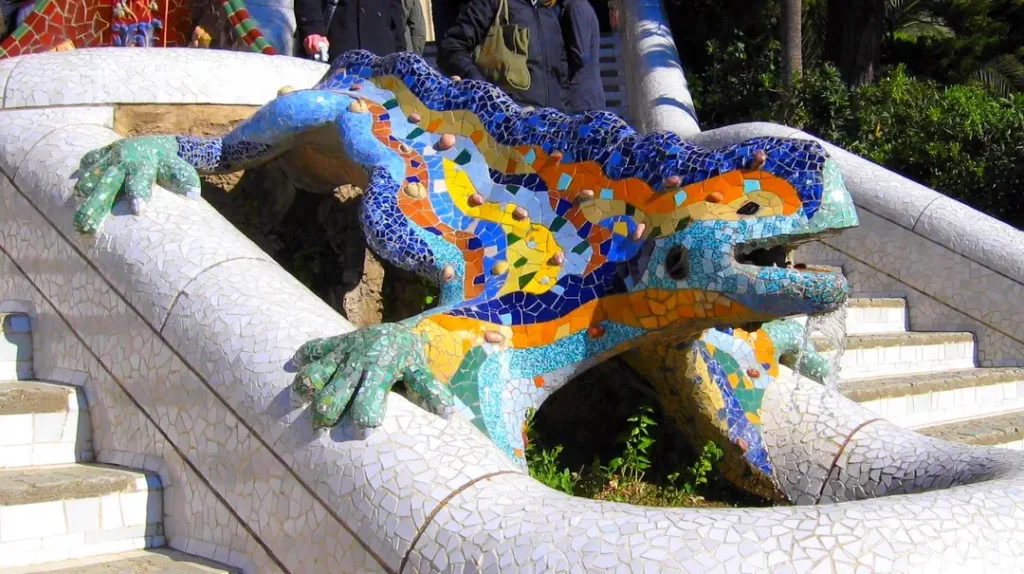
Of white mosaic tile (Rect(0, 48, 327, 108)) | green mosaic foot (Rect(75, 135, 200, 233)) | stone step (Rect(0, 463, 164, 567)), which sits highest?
white mosaic tile (Rect(0, 48, 327, 108))

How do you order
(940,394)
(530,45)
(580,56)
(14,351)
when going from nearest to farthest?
(14,351) → (530,45) → (940,394) → (580,56)

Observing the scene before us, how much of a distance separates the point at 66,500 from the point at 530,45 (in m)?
3.51

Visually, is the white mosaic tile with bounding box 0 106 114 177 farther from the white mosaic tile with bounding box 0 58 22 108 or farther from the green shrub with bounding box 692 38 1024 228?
the green shrub with bounding box 692 38 1024 228

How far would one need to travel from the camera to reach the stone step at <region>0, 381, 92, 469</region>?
3896 millimetres

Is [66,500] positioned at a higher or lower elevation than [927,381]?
higher

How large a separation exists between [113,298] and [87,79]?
1642 mm

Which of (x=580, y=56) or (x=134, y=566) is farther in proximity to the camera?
(x=580, y=56)

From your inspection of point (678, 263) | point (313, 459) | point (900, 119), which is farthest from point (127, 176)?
point (900, 119)

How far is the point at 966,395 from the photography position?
6422 mm

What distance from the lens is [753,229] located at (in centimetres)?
365

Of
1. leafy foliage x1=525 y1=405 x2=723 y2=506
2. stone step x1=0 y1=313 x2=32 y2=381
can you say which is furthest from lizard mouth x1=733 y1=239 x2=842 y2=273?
stone step x1=0 y1=313 x2=32 y2=381

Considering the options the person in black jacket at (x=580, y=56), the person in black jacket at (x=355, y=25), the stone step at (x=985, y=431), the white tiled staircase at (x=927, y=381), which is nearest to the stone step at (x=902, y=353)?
the white tiled staircase at (x=927, y=381)

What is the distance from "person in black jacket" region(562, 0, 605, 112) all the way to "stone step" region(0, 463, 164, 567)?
3.49 m

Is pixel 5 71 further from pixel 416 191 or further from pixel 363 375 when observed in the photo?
pixel 363 375
